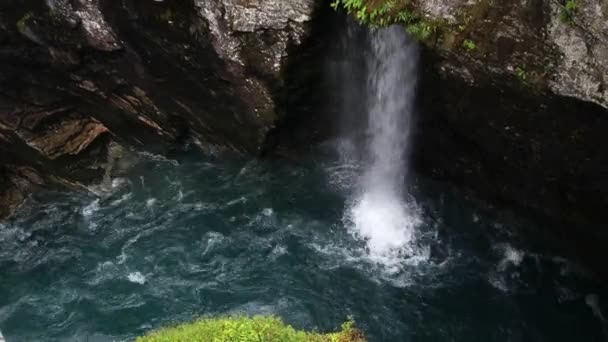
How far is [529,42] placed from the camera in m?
9.98

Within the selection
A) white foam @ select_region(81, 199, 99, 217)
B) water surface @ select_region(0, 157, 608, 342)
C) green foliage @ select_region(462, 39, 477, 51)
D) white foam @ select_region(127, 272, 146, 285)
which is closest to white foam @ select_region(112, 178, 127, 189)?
water surface @ select_region(0, 157, 608, 342)

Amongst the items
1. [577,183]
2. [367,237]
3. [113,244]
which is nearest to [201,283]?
[113,244]

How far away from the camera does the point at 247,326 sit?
9633 millimetres

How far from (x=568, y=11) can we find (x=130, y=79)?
1065 cm

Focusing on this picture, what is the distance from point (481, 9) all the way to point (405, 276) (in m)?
6.10

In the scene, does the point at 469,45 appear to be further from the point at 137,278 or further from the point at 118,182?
the point at 118,182

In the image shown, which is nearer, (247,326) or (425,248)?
(247,326)

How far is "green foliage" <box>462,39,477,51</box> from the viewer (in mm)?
10531

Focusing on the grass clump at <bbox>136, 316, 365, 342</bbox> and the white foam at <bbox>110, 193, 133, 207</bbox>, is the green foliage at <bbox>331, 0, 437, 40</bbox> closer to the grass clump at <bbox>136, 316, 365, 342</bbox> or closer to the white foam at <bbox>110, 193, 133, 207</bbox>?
the grass clump at <bbox>136, 316, 365, 342</bbox>

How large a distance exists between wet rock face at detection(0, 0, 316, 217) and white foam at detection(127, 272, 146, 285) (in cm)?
404

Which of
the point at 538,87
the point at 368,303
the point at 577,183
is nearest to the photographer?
the point at 538,87

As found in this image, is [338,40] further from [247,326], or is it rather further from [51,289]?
[51,289]

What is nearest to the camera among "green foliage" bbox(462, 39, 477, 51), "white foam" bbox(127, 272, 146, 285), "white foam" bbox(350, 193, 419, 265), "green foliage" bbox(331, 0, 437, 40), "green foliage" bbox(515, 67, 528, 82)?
"green foliage" bbox(515, 67, 528, 82)

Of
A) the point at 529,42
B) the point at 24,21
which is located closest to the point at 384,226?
the point at 529,42
